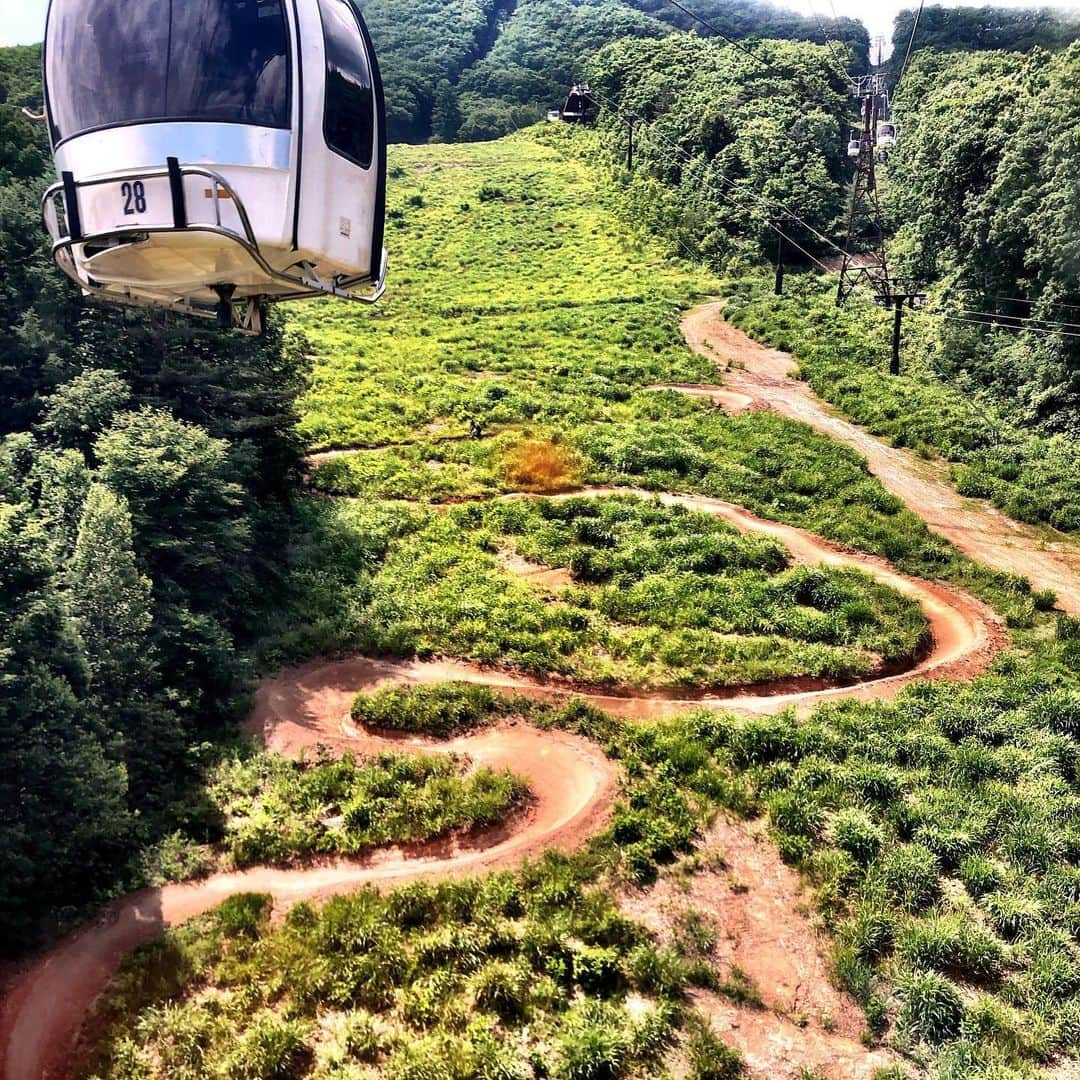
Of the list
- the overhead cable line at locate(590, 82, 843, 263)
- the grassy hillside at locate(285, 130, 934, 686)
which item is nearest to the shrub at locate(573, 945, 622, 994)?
the grassy hillside at locate(285, 130, 934, 686)

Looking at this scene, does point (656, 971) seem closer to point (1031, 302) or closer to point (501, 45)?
point (1031, 302)

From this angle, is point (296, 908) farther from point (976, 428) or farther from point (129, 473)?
point (976, 428)

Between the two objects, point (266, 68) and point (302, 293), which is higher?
point (266, 68)

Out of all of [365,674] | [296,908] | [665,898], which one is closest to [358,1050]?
[296,908]

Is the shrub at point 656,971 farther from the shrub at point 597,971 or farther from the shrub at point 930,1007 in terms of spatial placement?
the shrub at point 930,1007

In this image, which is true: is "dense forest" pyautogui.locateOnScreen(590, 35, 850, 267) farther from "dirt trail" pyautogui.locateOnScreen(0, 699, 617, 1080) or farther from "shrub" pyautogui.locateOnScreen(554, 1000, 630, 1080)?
"shrub" pyautogui.locateOnScreen(554, 1000, 630, 1080)

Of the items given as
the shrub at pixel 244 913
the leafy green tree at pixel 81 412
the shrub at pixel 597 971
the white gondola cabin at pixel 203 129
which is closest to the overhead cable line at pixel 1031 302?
the white gondola cabin at pixel 203 129


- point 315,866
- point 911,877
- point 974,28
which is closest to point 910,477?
point 911,877
